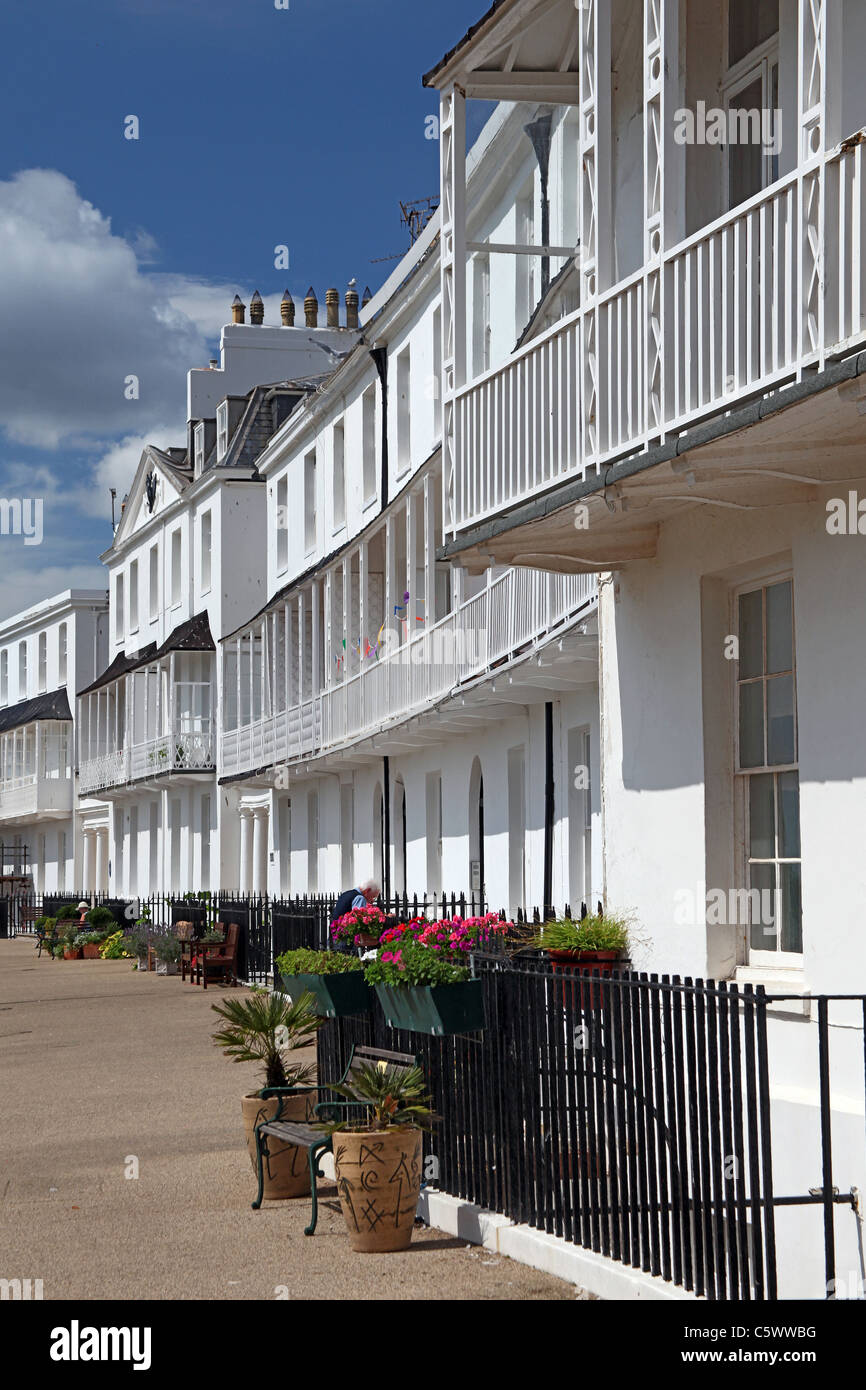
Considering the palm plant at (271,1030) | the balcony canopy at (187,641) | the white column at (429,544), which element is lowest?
the palm plant at (271,1030)

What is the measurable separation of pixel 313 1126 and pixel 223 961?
19.6 m

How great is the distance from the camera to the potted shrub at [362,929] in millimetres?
12117

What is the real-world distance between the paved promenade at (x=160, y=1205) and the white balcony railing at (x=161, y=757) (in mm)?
18334

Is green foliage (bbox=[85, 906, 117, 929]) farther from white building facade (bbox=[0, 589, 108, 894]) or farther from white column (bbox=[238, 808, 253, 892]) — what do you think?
white building facade (bbox=[0, 589, 108, 894])

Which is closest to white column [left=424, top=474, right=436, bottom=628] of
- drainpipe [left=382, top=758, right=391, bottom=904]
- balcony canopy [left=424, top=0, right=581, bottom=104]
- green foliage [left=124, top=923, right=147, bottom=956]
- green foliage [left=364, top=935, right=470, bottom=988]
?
drainpipe [left=382, top=758, right=391, bottom=904]

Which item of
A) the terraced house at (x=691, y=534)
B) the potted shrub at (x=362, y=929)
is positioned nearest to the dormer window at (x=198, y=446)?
the terraced house at (x=691, y=534)

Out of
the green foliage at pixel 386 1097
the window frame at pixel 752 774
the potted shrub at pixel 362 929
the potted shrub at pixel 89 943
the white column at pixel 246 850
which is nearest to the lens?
the green foliage at pixel 386 1097

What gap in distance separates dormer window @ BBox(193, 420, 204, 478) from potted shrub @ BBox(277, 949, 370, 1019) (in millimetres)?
30556

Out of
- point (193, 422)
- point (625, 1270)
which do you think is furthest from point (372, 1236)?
point (193, 422)

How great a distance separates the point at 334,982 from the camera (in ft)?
34.9

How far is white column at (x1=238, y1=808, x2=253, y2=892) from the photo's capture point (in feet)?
118

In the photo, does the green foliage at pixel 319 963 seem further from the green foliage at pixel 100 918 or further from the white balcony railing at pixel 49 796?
the white balcony railing at pixel 49 796

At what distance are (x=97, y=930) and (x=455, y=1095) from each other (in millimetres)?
30873

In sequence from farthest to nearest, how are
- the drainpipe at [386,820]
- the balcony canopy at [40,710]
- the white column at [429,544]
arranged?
1. the balcony canopy at [40,710]
2. the drainpipe at [386,820]
3. the white column at [429,544]
